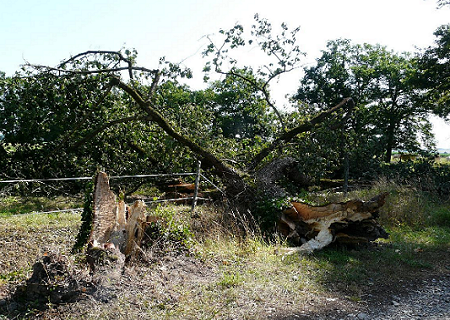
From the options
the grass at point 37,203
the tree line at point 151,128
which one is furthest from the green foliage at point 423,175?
the grass at point 37,203

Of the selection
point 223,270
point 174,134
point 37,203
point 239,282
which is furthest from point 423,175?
point 37,203

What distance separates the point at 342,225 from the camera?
666 cm

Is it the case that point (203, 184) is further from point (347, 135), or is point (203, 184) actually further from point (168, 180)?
point (347, 135)

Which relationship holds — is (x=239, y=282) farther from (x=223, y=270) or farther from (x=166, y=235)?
(x=166, y=235)

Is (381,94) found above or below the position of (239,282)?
above

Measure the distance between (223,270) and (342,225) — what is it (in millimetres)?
2628

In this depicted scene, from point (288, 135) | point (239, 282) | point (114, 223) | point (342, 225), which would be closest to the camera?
point (239, 282)

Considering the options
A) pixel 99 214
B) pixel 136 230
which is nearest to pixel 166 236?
pixel 136 230

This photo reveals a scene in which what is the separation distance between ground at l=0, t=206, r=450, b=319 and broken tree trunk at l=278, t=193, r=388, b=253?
22cm

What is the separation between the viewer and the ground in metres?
3.78

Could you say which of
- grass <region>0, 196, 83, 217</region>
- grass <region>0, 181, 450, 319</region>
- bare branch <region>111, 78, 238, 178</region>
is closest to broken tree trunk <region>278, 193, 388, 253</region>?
grass <region>0, 181, 450, 319</region>

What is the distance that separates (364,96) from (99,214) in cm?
1940

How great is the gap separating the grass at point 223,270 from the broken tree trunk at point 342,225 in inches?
8.5

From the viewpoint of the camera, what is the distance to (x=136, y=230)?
5016 millimetres
